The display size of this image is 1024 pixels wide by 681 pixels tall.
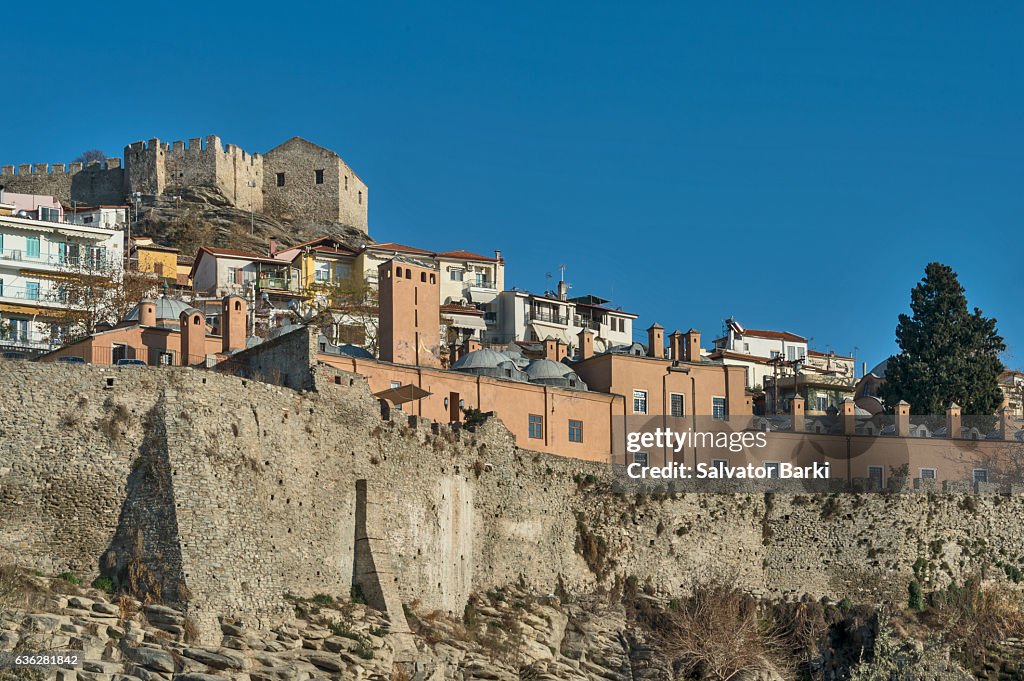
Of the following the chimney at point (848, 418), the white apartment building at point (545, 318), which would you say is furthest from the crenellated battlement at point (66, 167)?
the chimney at point (848, 418)

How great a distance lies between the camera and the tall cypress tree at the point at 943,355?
9112cm

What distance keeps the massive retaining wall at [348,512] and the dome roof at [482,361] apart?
24.1 ft

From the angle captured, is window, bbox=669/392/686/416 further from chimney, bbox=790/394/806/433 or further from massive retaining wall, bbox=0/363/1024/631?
massive retaining wall, bbox=0/363/1024/631

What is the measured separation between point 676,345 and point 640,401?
4.71 m

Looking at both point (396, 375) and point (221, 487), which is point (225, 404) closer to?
point (221, 487)

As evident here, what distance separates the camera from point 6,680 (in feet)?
151

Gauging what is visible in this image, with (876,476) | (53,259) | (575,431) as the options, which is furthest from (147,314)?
(876,476)

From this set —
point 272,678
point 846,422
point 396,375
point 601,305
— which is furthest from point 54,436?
point 601,305

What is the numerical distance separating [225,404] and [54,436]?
5.57 metres

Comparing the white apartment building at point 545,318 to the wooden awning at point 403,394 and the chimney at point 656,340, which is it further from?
the wooden awning at point 403,394

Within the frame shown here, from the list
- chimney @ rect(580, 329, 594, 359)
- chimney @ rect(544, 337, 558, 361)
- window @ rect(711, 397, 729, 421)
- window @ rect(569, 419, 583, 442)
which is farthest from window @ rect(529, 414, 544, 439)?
chimney @ rect(544, 337, 558, 361)

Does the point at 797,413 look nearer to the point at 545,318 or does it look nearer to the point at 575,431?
the point at 575,431

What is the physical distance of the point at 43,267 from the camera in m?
98.8

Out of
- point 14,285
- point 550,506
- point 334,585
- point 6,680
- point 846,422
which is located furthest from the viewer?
point 14,285
